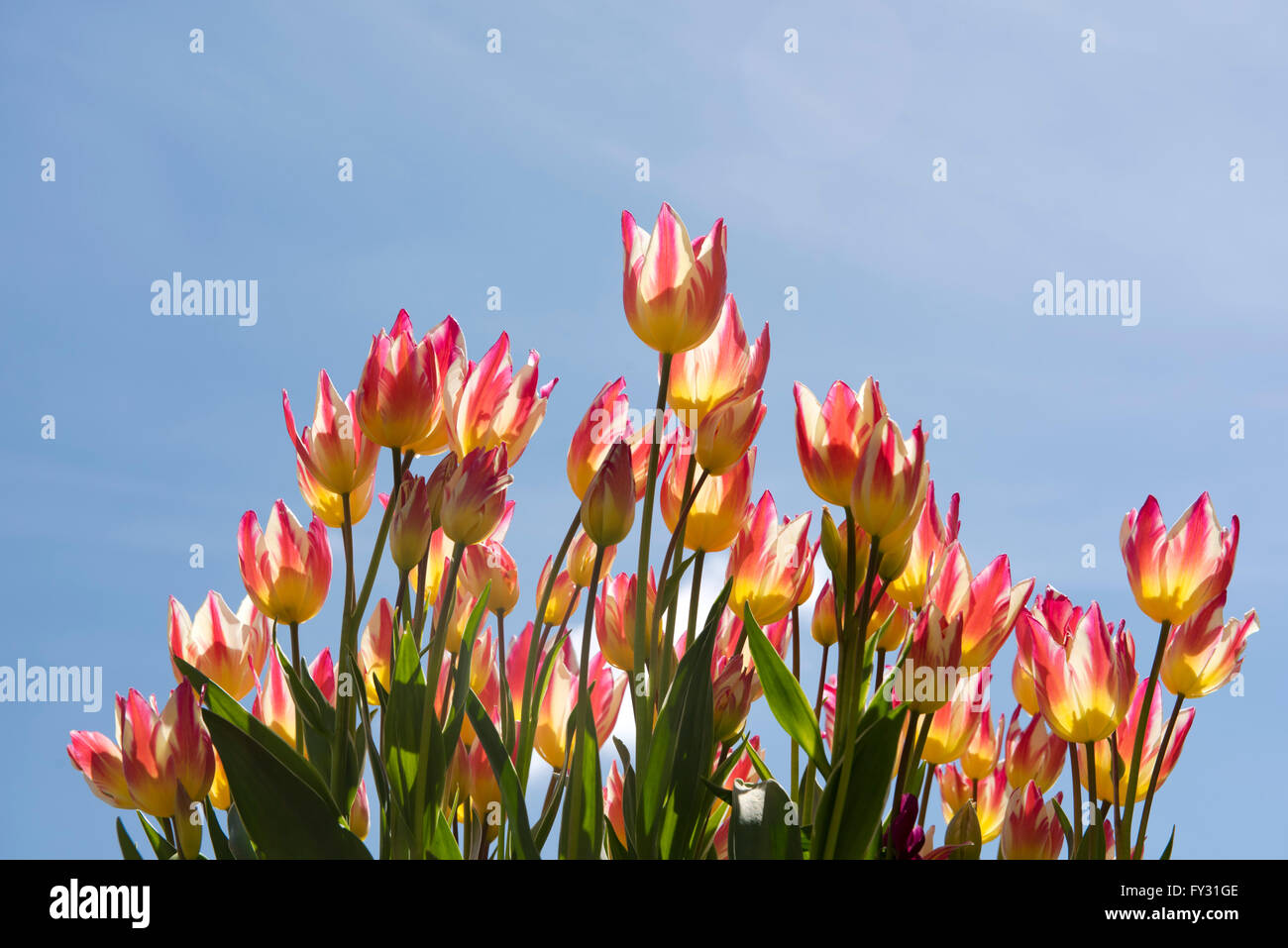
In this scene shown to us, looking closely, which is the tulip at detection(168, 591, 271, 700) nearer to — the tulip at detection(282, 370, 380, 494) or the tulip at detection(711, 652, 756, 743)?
the tulip at detection(282, 370, 380, 494)

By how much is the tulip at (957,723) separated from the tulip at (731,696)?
0.28m

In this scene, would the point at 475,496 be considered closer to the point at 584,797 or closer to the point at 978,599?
the point at 584,797

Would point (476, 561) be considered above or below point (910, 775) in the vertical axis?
above

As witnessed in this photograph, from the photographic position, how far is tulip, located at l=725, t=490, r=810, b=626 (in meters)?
1.34

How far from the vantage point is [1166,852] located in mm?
1461

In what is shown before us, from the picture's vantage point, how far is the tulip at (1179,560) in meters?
1.20

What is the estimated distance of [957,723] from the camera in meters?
1.34

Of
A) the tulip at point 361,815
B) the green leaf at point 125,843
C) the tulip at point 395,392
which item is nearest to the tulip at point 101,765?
the green leaf at point 125,843

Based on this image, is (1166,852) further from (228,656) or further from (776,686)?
(228,656)

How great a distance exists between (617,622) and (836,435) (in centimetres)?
43

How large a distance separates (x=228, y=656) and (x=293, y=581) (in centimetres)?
22

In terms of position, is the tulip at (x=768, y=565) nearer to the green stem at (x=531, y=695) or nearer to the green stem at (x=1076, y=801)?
the green stem at (x=531, y=695)

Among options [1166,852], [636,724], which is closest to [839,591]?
[636,724]

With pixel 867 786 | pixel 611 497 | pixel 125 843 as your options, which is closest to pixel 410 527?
pixel 611 497
